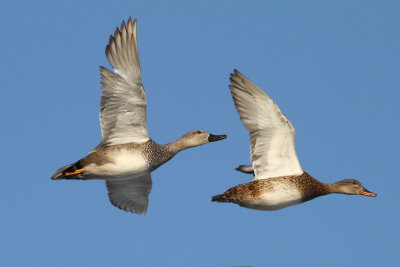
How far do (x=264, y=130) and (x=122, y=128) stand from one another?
9.90 feet

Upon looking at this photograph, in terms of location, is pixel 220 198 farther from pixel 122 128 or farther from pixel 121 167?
pixel 122 128

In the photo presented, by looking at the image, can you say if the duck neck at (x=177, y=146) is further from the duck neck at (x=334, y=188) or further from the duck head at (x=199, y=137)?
the duck neck at (x=334, y=188)

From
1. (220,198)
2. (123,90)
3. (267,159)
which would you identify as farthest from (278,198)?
(123,90)

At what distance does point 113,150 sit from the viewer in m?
15.5

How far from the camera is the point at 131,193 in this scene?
17656 mm

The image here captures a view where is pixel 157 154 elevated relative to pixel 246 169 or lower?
elevated

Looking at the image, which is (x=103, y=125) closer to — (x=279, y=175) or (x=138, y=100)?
(x=138, y=100)

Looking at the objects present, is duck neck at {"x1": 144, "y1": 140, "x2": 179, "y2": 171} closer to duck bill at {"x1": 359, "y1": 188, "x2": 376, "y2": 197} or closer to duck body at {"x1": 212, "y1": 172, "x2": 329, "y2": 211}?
duck body at {"x1": 212, "y1": 172, "x2": 329, "y2": 211}

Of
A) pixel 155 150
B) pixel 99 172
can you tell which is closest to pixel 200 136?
pixel 155 150

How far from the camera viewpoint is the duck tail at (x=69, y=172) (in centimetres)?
1554

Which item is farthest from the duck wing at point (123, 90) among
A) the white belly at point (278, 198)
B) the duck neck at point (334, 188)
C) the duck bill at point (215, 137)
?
the duck neck at point (334, 188)

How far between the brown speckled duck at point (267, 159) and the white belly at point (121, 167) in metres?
1.75

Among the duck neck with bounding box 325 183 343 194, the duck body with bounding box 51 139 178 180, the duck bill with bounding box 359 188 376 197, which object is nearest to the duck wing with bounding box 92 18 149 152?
the duck body with bounding box 51 139 178 180

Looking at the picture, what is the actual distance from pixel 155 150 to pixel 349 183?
159 inches
